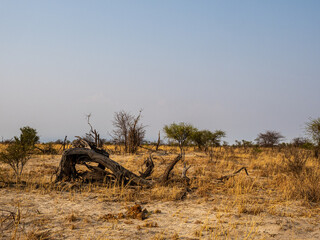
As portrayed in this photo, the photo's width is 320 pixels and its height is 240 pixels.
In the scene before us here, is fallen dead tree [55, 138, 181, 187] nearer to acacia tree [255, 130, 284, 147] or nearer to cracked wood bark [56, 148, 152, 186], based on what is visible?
cracked wood bark [56, 148, 152, 186]

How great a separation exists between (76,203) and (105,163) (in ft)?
6.75

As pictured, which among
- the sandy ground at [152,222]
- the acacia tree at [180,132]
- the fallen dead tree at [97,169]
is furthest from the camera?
the acacia tree at [180,132]

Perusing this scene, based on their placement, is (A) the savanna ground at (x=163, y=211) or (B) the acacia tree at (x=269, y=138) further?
(B) the acacia tree at (x=269, y=138)

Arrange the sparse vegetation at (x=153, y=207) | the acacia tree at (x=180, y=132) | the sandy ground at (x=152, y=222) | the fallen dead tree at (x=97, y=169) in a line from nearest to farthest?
the sandy ground at (x=152, y=222) < the sparse vegetation at (x=153, y=207) < the fallen dead tree at (x=97, y=169) < the acacia tree at (x=180, y=132)

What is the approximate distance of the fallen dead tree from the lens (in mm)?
8315

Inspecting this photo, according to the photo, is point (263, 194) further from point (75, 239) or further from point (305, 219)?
point (75, 239)

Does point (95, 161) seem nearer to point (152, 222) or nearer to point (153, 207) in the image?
point (153, 207)

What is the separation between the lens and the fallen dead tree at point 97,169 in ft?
27.3

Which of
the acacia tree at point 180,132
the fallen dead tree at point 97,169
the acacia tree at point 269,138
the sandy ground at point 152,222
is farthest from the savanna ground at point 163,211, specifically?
the acacia tree at point 269,138

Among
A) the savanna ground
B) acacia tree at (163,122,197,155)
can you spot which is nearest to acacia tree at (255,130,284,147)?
acacia tree at (163,122,197,155)

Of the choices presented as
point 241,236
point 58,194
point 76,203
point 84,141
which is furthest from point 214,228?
point 84,141

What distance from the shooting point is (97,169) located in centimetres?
862

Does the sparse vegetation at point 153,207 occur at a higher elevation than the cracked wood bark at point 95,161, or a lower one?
lower

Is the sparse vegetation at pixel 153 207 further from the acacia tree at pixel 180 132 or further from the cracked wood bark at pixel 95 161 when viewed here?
the acacia tree at pixel 180 132
